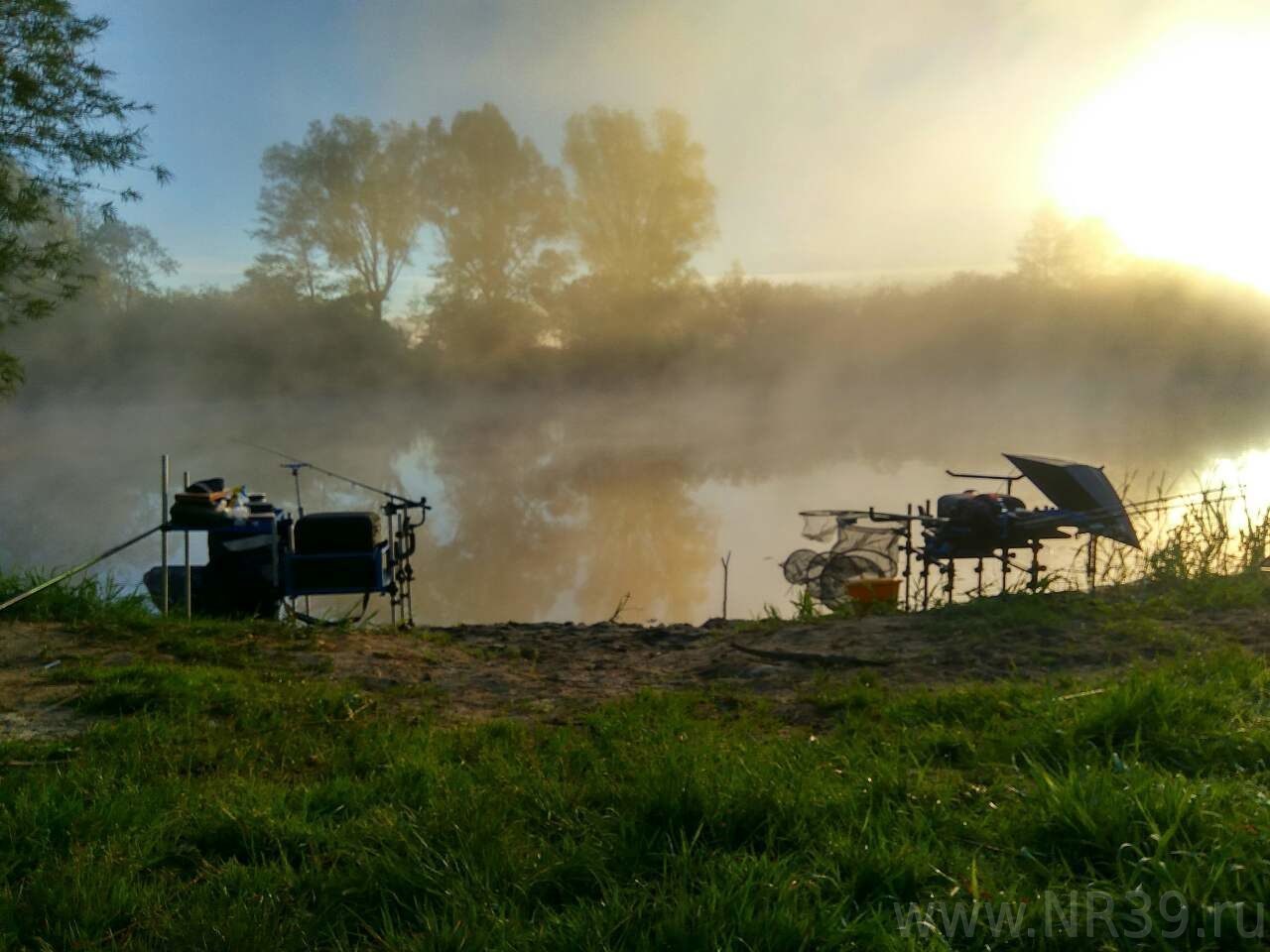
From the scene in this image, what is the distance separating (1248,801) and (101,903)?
322 cm

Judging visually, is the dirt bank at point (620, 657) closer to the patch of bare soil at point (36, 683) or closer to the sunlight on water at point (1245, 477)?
the patch of bare soil at point (36, 683)

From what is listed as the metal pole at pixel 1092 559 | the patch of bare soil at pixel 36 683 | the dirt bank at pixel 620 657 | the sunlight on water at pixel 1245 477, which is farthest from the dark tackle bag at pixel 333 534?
the sunlight on water at pixel 1245 477

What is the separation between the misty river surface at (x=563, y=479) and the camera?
15156 mm

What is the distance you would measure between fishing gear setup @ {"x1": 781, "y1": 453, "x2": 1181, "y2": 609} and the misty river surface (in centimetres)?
292

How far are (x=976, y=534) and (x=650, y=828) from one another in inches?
282

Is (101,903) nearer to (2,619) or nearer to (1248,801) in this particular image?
(1248,801)

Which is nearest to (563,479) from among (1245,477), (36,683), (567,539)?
(567,539)

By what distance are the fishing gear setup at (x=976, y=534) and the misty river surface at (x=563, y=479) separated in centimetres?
292

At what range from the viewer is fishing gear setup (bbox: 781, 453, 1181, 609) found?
852 cm

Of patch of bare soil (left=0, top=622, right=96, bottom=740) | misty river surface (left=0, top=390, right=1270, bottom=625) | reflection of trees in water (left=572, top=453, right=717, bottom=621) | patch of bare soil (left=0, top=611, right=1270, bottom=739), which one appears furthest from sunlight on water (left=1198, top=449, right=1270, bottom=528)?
patch of bare soil (left=0, top=622, right=96, bottom=740)

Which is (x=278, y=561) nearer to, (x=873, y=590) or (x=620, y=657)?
(x=620, y=657)

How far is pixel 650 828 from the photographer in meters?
2.65

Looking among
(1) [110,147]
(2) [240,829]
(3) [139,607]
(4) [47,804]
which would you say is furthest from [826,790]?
(1) [110,147]

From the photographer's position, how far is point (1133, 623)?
575cm
